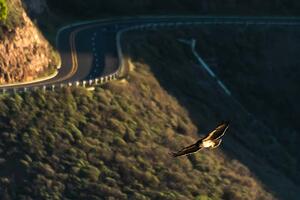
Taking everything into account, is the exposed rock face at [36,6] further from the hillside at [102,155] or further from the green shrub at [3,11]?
the hillside at [102,155]

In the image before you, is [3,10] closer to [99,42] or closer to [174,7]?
[99,42]

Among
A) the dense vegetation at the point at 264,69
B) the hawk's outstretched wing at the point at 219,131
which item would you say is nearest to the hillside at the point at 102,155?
the dense vegetation at the point at 264,69

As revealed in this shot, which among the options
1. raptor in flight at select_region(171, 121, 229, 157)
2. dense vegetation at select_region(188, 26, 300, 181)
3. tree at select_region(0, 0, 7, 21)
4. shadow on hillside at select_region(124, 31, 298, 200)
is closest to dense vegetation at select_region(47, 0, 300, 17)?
dense vegetation at select_region(188, 26, 300, 181)

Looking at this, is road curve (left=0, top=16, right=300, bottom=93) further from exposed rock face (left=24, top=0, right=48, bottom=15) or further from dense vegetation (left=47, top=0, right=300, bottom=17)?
exposed rock face (left=24, top=0, right=48, bottom=15)

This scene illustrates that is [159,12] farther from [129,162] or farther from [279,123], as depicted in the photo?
[129,162]

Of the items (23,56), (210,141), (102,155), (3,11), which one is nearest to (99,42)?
(23,56)

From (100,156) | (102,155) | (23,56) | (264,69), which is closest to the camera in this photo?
(100,156)
